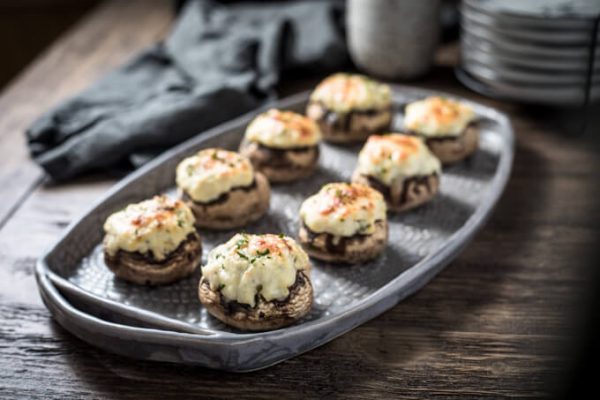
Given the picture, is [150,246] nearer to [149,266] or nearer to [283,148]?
[149,266]

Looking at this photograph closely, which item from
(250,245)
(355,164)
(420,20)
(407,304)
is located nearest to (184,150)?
(355,164)

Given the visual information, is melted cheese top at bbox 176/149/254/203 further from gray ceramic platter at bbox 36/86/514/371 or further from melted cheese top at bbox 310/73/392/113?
melted cheese top at bbox 310/73/392/113

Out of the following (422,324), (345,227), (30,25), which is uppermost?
(345,227)

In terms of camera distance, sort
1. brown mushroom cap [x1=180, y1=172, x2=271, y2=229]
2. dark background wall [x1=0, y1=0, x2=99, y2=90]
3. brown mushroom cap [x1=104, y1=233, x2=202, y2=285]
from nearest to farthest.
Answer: brown mushroom cap [x1=104, y1=233, x2=202, y2=285]
brown mushroom cap [x1=180, y1=172, x2=271, y2=229]
dark background wall [x1=0, y1=0, x2=99, y2=90]

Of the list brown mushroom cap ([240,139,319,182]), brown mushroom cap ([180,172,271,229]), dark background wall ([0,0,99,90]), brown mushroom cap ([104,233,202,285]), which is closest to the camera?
brown mushroom cap ([104,233,202,285])

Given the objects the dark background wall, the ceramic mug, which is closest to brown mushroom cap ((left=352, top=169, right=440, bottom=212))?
the ceramic mug

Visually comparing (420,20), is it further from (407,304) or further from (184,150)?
(407,304)

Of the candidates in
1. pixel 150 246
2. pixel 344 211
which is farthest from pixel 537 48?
pixel 150 246
